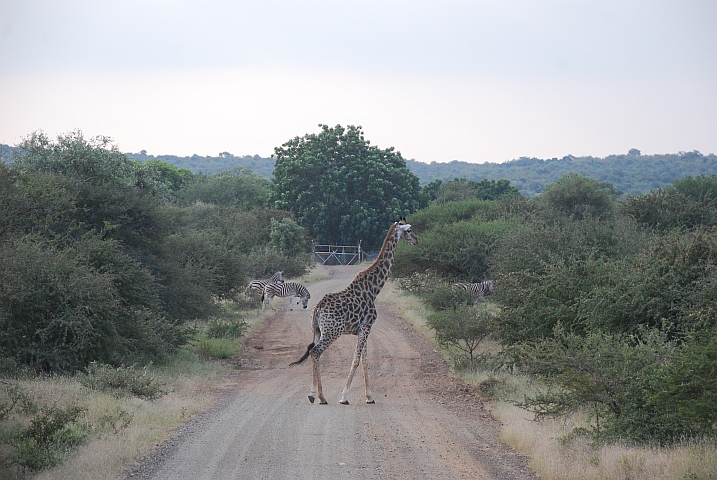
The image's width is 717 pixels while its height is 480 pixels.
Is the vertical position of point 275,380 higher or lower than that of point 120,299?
lower


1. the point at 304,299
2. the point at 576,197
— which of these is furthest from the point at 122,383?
the point at 576,197

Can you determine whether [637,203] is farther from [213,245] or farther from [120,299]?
[120,299]

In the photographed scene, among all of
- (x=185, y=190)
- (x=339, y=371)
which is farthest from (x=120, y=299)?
(x=185, y=190)

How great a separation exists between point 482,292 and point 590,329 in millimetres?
14594

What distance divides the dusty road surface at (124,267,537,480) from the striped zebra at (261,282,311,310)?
11938 mm

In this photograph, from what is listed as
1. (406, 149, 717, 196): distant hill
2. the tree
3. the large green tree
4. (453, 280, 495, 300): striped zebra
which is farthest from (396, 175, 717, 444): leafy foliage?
(406, 149, 717, 196): distant hill

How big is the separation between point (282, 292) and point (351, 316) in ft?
54.3

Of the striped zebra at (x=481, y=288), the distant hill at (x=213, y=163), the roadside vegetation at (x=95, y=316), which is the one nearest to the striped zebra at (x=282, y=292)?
the roadside vegetation at (x=95, y=316)

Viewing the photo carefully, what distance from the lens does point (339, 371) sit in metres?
16.7

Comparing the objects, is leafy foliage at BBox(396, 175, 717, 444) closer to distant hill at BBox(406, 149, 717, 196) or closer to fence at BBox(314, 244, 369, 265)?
fence at BBox(314, 244, 369, 265)

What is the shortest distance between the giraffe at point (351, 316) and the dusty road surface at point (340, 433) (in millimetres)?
574

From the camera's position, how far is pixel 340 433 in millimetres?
10414

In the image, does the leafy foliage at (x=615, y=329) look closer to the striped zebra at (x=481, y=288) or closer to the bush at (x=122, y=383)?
the striped zebra at (x=481, y=288)

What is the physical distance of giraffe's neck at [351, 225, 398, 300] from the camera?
45.5 ft
